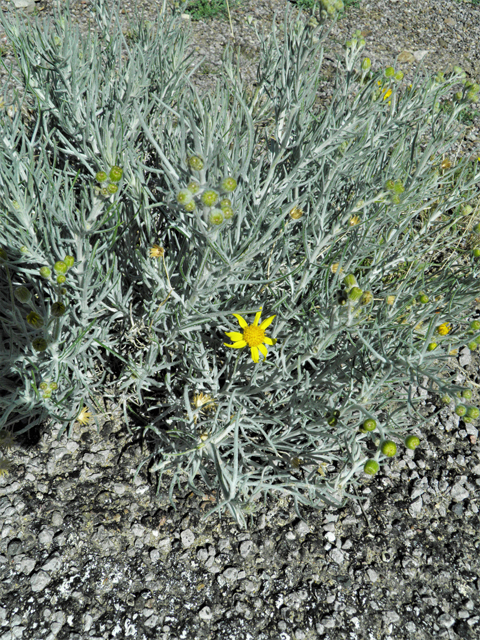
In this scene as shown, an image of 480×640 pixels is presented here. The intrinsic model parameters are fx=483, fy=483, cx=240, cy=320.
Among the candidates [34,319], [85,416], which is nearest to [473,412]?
[34,319]

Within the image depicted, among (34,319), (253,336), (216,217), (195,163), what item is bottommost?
(253,336)

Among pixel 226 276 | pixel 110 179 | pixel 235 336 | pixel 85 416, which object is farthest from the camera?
pixel 85 416

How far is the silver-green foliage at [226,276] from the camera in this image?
1.67 m

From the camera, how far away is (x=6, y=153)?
185 centimetres

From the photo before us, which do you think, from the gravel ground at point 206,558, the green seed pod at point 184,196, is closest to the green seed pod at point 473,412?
the gravel ground at point 206,558

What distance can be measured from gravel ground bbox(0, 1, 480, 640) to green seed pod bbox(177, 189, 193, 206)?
3.97 ft

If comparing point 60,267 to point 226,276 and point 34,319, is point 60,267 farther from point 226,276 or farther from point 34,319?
point 226,276

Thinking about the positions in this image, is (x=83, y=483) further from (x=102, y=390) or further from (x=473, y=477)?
(x=473, y=477)

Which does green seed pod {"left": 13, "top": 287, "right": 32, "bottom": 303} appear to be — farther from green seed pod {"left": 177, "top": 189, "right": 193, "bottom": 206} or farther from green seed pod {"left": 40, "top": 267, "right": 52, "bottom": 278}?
green seed pod {"left": 177, "top": 189, "right": 193, "bottom": 206}

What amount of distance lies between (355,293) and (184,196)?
0.54 meters

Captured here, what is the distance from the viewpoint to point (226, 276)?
65.5 inches

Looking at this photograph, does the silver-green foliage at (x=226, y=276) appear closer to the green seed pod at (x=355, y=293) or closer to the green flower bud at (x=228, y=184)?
the green seed pod at (x=355, y=293)

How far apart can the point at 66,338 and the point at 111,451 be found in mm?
550

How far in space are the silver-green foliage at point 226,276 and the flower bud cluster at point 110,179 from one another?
0.10 metres
